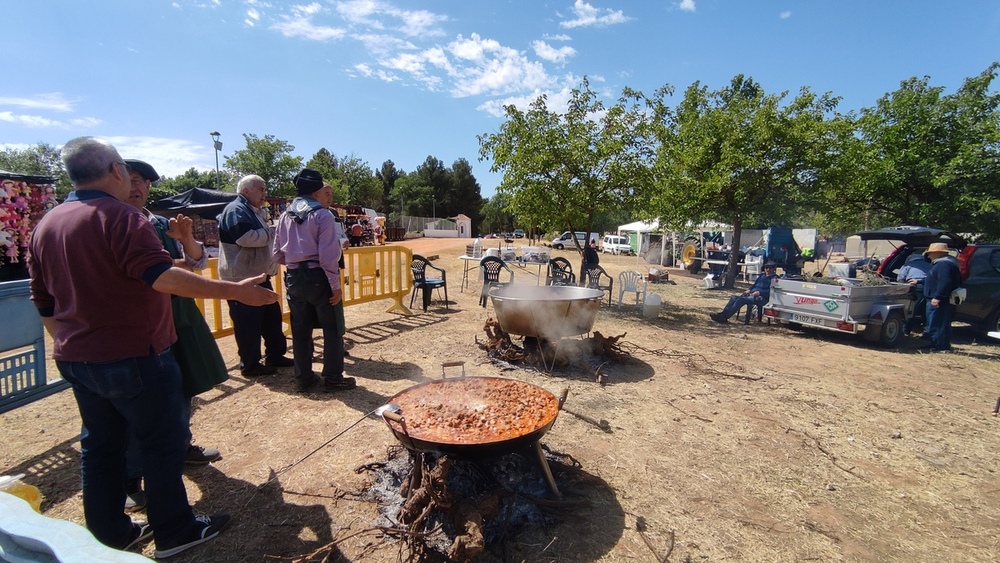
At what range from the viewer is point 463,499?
8.23ft

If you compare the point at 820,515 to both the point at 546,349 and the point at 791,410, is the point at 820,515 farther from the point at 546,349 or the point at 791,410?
the point at 546,349

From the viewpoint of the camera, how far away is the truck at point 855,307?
7.46 meters

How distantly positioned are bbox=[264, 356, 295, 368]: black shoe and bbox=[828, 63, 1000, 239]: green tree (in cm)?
1548

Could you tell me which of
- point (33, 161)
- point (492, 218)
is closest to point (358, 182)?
point (492, 218)

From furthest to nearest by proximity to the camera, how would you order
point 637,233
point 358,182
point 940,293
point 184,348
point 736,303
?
1. point 358,182
2. point 637,233
3. point 736,303
4. point 940,293
5. point 184,348

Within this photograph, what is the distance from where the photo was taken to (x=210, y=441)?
3531mm

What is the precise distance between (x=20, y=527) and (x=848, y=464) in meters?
4.98

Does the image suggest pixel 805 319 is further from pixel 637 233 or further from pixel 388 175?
pixel 388 175

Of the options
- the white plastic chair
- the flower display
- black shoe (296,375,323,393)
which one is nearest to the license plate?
the white plastic chair

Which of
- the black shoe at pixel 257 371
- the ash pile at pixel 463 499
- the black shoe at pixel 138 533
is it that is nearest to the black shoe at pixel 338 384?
the black shoe at pixel 257 371

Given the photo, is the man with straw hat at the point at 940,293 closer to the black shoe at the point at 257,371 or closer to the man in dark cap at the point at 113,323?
the man in dark cap at the point at 113,323

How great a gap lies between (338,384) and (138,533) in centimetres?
218

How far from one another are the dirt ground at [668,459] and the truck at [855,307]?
130 cm

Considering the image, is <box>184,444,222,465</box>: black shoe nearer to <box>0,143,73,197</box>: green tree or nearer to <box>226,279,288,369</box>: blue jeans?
<box>226,279,288,369</box>: blue jeans
